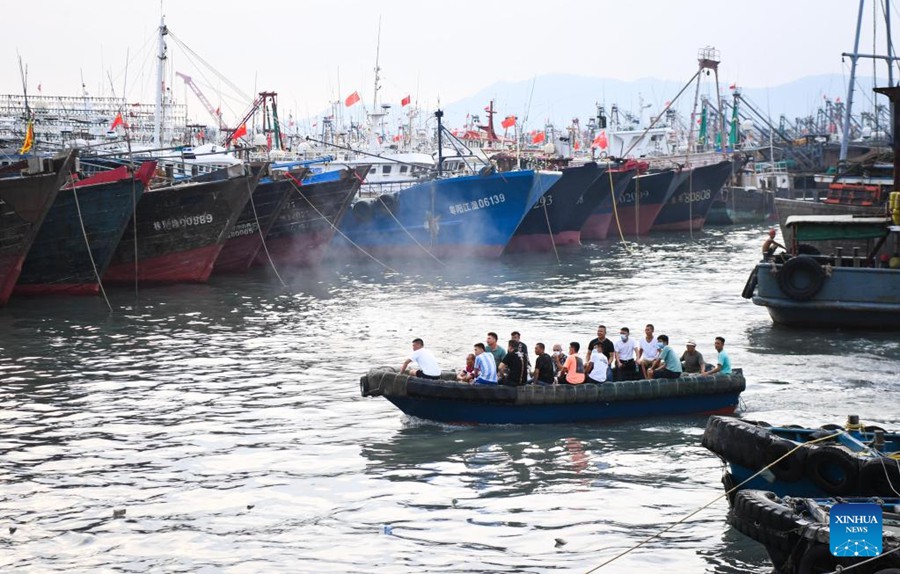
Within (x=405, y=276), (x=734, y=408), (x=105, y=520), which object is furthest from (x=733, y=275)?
(x=105, y=520)

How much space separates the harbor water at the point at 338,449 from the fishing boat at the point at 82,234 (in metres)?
2.31

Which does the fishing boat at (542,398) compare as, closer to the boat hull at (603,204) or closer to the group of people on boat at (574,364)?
the group of people on boat at (574,364)

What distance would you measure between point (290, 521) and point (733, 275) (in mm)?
31733

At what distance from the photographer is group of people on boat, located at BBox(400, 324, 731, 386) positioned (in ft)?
63.3

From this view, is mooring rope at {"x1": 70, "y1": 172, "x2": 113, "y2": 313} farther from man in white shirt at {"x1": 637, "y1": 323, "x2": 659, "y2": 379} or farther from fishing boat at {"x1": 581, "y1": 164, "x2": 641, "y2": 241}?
fishing boat at {"x1": 581, "y1": 164, "x2": 641, "y2": 241}

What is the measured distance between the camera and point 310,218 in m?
47.9

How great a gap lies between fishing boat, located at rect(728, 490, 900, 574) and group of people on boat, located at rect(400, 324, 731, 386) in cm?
653

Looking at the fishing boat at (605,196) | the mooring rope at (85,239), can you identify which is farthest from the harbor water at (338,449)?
the fishing boat at (605,196)

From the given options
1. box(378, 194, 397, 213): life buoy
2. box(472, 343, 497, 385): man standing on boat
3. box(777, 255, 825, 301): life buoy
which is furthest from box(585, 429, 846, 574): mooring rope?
box(378, 194, 397, 213): life buoy

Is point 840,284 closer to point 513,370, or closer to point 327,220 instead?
point 513,370

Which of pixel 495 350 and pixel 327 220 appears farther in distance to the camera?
pixel 327 220

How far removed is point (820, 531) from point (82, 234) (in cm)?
2969

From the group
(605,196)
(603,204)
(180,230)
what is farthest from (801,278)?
(603,204)

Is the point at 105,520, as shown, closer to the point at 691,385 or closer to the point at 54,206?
the point at 691,385
